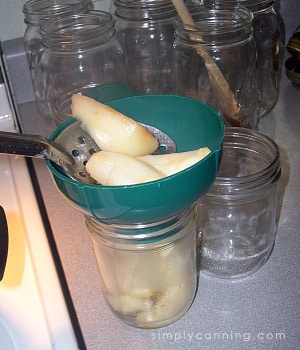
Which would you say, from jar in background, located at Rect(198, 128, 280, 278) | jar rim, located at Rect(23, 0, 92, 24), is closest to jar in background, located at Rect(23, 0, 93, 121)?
jar rim, located at Rect(23, 0, 92, 24)

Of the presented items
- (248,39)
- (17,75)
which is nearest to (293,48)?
(248,39)

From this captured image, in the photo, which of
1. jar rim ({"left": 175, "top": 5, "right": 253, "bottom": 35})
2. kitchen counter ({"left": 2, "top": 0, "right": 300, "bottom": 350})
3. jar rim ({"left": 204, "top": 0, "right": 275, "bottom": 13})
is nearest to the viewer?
kitchen counter ({"left": 2, "top": 0, "right": 300, "bottom": 350})

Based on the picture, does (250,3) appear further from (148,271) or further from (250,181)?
(148,271)

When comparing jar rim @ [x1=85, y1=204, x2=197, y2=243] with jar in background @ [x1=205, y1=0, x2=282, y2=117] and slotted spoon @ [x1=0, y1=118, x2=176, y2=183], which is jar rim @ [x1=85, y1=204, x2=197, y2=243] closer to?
slotted spoon @ [x1=0, y1=118, x2=176, y2=183]

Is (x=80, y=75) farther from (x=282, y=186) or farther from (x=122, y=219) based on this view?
(x=122, y=219)

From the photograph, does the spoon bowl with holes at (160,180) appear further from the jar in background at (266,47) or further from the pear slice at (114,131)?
the jar in background at (266,47)
